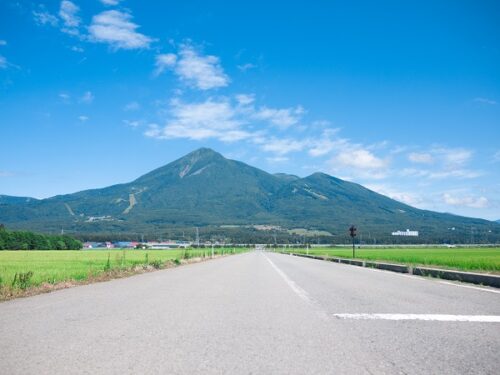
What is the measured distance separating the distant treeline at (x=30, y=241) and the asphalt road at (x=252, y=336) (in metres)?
79.4

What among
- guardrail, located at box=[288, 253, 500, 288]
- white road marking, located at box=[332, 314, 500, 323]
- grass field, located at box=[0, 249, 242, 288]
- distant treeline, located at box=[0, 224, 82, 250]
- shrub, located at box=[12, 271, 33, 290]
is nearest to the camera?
white road marking, located at box=[332, 314, 500, 323]

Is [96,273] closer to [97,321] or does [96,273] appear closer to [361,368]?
[97,321]

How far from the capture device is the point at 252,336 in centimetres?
553

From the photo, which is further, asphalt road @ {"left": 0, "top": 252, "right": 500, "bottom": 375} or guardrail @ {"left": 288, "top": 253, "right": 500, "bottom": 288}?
guardrail @ {"left": 288, "top": 253, "right": 500, "bottom": 288}

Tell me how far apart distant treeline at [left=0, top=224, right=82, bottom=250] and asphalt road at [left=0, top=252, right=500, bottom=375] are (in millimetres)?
79427

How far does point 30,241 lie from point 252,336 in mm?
90011

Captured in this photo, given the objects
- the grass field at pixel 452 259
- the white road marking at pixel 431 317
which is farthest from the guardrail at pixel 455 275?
the white road marking at pixel 431 317

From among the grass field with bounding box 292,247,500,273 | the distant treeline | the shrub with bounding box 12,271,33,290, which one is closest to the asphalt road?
the shrub with bounding box 12,271,33,290

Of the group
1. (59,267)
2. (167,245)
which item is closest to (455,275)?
(59,267)

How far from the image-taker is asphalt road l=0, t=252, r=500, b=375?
13.7 ft

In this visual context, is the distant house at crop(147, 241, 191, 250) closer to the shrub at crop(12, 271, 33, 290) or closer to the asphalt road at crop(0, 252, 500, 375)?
the shrub at crop(12, 271, 33, 290)

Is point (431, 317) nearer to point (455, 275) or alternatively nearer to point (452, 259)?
point (455, 275)

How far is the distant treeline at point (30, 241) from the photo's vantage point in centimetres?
7919

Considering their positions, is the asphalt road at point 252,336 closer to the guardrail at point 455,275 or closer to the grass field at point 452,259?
the guardrail at point 455,275
